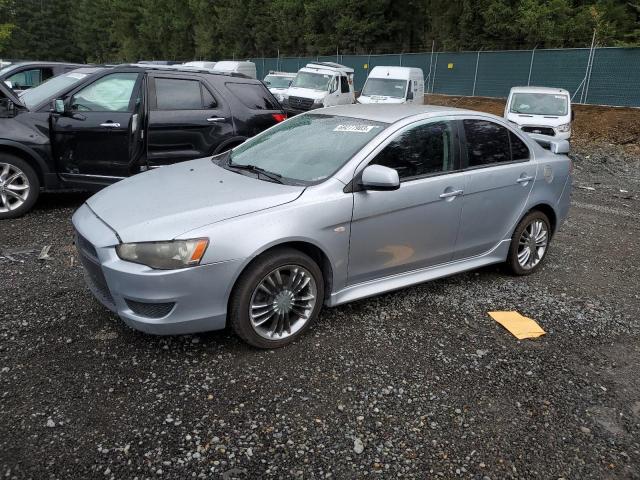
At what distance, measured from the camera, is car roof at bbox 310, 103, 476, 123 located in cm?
427

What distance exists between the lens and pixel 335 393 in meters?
3.15

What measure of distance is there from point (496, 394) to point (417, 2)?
127ft

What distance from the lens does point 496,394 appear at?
3.24m

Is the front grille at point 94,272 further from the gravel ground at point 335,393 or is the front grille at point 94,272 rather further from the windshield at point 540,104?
the windshield at point 540,104

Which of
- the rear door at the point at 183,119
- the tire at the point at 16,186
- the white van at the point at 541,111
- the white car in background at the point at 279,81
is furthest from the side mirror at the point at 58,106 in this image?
the white car in background at the point at 279,81

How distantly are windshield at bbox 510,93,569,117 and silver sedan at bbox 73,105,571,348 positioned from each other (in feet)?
32.3

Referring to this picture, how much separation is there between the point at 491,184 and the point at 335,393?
2454 millimetres

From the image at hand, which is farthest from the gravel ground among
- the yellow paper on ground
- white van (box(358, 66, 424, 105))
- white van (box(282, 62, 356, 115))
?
white van (box(282, 62, 356, 115))

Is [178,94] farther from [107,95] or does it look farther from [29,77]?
[29,77]

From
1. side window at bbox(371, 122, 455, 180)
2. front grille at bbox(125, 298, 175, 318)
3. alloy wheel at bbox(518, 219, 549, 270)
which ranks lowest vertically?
alloy wheel at bbox(518, 219, 549, 270)

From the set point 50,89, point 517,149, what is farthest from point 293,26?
point 517,149

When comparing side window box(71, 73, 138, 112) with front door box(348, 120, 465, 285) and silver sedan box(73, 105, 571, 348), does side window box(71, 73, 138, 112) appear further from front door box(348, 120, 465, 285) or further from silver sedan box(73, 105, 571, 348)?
front door box(348, 120, 465, 285)

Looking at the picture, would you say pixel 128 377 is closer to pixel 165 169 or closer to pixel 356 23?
pixel 165 169

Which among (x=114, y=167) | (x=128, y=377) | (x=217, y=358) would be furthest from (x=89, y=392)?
(x=114, y=167)
